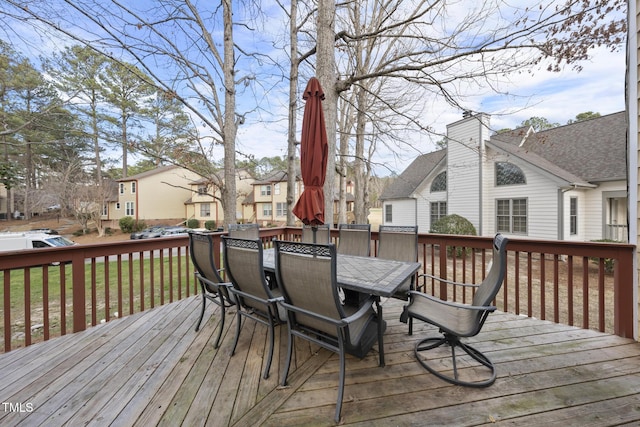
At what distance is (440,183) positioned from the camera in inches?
494

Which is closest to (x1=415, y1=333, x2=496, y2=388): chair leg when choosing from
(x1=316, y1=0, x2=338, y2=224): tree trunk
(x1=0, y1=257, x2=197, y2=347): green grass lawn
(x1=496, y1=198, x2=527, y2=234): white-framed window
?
(x1=0, y1=257, x2=197, y2=347): green grass lawn

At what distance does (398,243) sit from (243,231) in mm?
2380

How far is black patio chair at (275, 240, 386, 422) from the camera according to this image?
5.45 ft

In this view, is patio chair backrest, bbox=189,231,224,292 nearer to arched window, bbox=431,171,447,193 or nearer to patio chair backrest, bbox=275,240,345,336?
patio chair backrest, bbox=275,240,345,336

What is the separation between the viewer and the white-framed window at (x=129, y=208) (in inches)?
909

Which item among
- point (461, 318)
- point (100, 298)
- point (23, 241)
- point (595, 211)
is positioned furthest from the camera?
point (23, 241)

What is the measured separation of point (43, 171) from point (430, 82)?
89.0 ft

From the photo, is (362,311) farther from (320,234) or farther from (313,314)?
(320,234)

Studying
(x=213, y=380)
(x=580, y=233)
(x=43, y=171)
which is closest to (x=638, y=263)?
(x=213, y=380)

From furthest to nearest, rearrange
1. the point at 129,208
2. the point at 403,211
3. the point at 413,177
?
1. the point at 129,208
2. the point at 413,177
3. the point at 403,211

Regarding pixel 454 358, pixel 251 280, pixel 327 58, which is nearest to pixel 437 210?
pixel 327 58

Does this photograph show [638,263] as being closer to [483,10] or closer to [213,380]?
[213,380]

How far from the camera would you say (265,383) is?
196 cm

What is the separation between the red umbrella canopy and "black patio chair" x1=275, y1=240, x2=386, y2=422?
5.50ft
